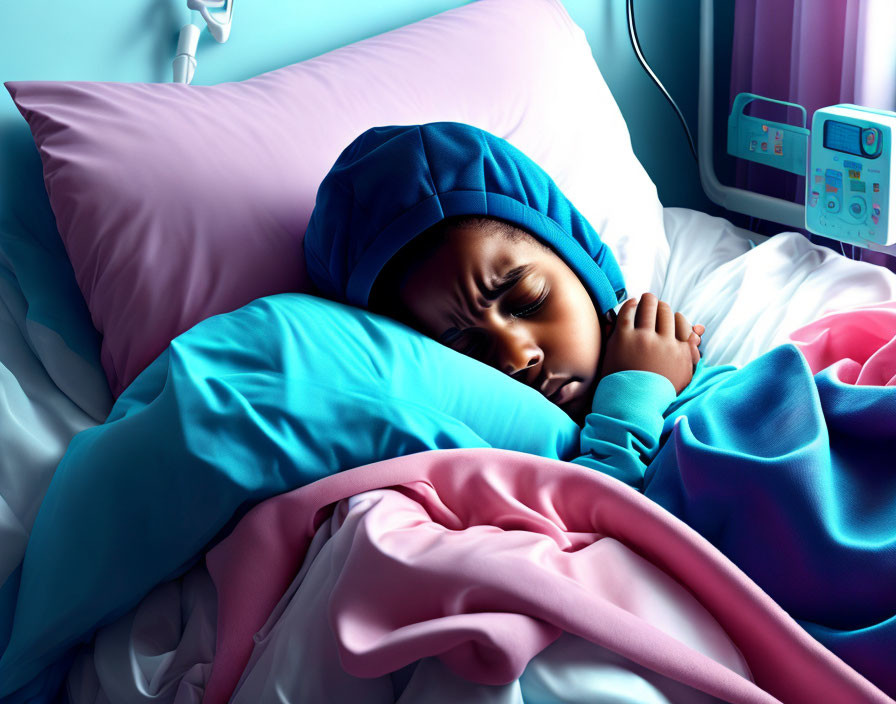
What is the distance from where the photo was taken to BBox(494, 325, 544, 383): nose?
994 millimetres

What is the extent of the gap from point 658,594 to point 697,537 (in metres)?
0.06

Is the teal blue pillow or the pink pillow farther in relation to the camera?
the pink pillow

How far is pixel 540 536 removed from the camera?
2.39 ft

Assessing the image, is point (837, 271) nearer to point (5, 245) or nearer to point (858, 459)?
point (858, 459)

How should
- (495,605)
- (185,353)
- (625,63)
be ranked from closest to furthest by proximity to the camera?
(495,605)
(185,353)
(625,63)

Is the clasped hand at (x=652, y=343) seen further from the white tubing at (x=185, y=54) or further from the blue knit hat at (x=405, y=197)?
the white tubing at (x=185, y=54)

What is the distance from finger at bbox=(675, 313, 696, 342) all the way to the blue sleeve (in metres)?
0.13

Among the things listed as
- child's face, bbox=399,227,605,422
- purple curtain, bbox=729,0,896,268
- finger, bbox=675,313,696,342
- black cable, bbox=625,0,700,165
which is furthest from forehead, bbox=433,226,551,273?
black cable, bbox=625,0,700,165

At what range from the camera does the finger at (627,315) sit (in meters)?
1.12

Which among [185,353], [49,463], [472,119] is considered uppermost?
[472,119]

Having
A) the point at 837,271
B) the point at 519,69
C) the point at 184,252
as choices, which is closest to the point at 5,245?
the point at 184,252

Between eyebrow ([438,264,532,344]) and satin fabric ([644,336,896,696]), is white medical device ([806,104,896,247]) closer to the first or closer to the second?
satin fabric ([644,336,896,696])

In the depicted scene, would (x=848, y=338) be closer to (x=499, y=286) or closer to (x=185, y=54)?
(x=499, y=286)

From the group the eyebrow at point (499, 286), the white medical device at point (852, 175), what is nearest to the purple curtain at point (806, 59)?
the white medical device at point (852, 175)
